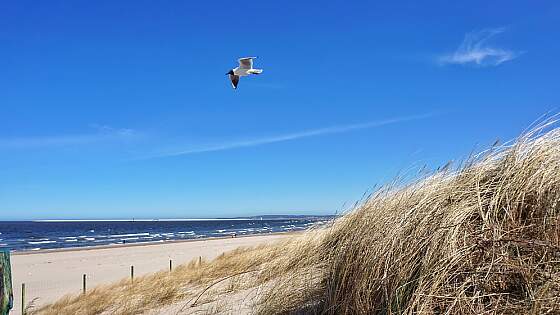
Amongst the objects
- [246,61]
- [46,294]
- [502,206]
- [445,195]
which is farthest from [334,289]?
[46,294]

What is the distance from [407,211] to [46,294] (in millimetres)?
18764

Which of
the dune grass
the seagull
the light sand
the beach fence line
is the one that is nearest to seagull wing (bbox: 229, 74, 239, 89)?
the seagull

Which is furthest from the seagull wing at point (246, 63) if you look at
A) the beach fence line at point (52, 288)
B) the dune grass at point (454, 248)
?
the beach fence line at point (52, 288)

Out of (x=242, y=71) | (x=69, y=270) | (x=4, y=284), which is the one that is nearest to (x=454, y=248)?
(x=242, y=71)

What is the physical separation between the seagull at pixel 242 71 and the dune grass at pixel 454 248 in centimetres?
175

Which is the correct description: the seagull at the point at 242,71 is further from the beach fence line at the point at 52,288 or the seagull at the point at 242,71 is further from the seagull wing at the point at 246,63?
the beach fence line at the point at 52,288

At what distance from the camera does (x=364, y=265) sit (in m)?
4.34

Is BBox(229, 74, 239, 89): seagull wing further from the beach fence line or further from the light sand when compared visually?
the beach fence line

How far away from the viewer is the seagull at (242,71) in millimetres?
5688

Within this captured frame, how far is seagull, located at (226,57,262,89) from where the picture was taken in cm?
569

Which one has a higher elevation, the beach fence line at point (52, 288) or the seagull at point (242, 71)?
the seagull at point (242, 71)

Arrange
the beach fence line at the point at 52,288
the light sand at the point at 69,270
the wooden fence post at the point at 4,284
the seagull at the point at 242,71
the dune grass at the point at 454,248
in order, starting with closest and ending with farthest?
the dune grass at the point at 454,248
the seagull at the point at 242,71
the wooden fence post at the point at 4,284
the beach fence line at the point at 52,288
the light sand at the point at 69,270

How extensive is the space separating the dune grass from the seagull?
175 centimetres

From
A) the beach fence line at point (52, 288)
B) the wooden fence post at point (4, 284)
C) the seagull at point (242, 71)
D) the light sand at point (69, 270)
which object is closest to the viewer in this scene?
the seagull at point (242, 71)
